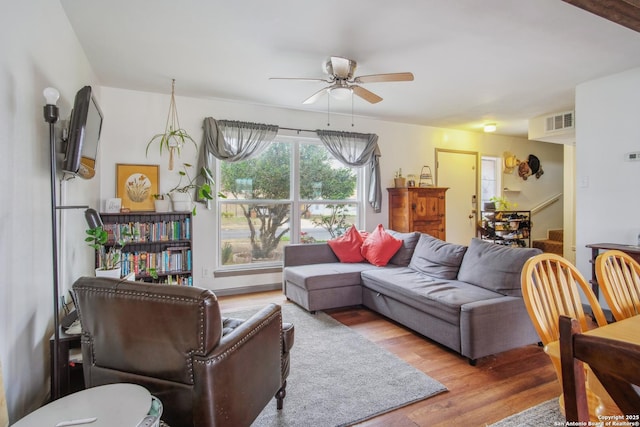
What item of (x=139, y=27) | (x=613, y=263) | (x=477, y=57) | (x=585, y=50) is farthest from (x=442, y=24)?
(x=139, y=27)

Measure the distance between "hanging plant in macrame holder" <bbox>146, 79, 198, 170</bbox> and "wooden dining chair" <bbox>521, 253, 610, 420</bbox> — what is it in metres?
3.74

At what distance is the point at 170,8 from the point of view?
2262 mm

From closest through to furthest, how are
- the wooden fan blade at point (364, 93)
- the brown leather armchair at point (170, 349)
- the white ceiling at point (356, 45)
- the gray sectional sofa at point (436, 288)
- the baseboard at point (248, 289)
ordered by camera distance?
the brown leather armchair at point (170, 349), the white ceiling at point (356, 45), the gray sectional sofa at point (436, 288), the wooden fan blade at point (364, 93), the baseboard at point (248, 289)

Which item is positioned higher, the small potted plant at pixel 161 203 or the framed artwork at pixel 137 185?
the framed artwork at pixel 137 185

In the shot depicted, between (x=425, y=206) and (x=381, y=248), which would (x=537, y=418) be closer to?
(x=381, y=248)

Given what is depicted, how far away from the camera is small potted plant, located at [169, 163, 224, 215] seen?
395cm

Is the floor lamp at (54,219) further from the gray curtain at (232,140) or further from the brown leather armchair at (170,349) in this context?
the gray curtain at (232,140)

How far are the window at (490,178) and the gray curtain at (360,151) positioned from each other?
8.18 feet

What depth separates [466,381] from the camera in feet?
7.27

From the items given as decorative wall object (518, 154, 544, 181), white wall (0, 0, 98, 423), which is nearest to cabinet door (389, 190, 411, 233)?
decorative wall object (518, 154, 544, 181)

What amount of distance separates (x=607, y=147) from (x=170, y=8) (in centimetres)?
423

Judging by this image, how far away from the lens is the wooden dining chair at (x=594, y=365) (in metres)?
0.66

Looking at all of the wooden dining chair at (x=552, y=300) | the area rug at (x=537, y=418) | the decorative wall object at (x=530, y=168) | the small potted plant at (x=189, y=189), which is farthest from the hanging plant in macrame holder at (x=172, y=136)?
the decorative wall object at (x=530, y=168)

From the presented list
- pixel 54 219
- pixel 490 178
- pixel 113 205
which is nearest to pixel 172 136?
pixel 113 205
